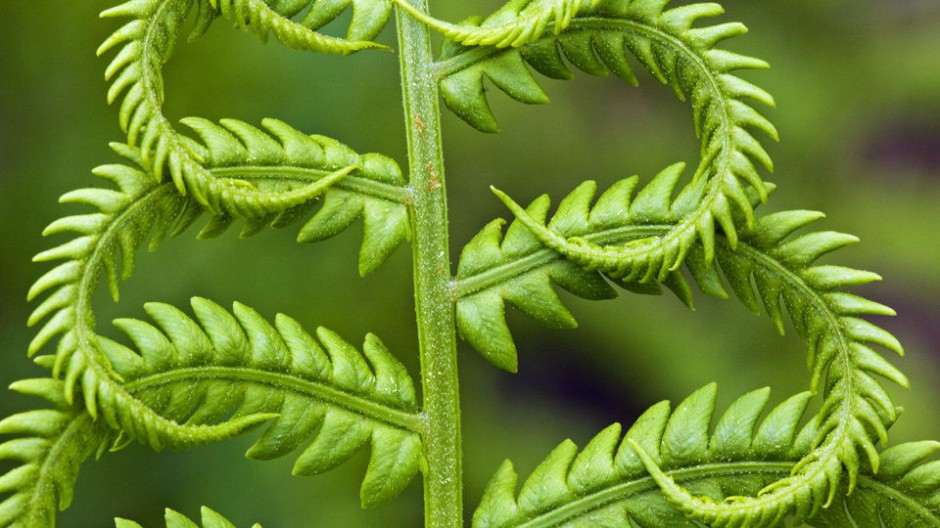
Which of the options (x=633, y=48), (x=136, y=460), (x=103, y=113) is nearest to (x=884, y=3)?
(x=633, y=48)

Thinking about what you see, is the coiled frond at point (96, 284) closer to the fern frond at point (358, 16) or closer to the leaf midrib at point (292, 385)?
the leaf midrib at point (292, 385)

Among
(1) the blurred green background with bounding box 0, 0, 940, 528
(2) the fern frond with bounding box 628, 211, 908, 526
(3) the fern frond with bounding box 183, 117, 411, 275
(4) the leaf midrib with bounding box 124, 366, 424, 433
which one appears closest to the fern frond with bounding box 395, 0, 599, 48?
(3) the fern frond with bounding box 183, 117, 411, 275

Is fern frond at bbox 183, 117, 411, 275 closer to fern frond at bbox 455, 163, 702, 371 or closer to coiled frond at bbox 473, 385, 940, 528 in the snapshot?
fern frond at bbox 455, 163, 702, 371

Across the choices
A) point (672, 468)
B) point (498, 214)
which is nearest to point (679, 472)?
point (672, 468)

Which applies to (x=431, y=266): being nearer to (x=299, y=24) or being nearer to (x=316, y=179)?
(x=316, y=179)

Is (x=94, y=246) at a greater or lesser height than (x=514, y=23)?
lesser

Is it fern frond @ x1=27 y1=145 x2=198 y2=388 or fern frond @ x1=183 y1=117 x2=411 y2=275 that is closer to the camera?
fern frond @ x1=27 y1=145 x2=198 y2=388
